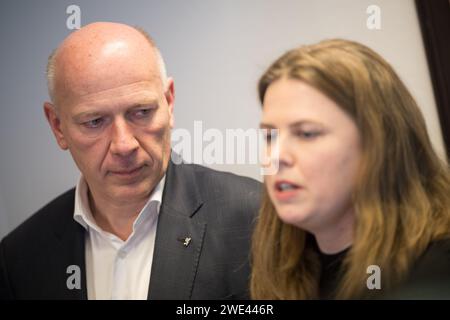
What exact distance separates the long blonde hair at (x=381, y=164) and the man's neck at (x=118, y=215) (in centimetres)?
Result: 44

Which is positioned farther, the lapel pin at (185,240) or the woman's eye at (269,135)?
the lapel pin at (185,240)

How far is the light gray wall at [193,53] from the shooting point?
129cm

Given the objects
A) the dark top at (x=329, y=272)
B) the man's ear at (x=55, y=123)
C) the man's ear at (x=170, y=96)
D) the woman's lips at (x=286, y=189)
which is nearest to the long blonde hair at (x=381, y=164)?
the dark top at (x=329, y=272)

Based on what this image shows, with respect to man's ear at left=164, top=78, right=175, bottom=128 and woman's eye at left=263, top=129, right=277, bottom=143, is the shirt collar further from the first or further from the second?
woman's eye at left=263, top=129, right=277, bottom=143

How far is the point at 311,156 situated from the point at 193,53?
0.43 meters

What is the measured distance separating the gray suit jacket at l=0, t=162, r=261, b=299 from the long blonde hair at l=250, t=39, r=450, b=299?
27 centimetres

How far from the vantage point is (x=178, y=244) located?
4.10ft

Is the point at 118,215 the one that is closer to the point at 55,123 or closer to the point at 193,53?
the point at 55,123

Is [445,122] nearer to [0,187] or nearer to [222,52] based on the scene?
[222,52]

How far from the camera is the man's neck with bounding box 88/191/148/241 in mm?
1284

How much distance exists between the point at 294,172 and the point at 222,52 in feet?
1.29

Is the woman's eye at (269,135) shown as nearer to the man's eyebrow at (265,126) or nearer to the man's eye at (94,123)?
the man's eyebrow at (265,126)
